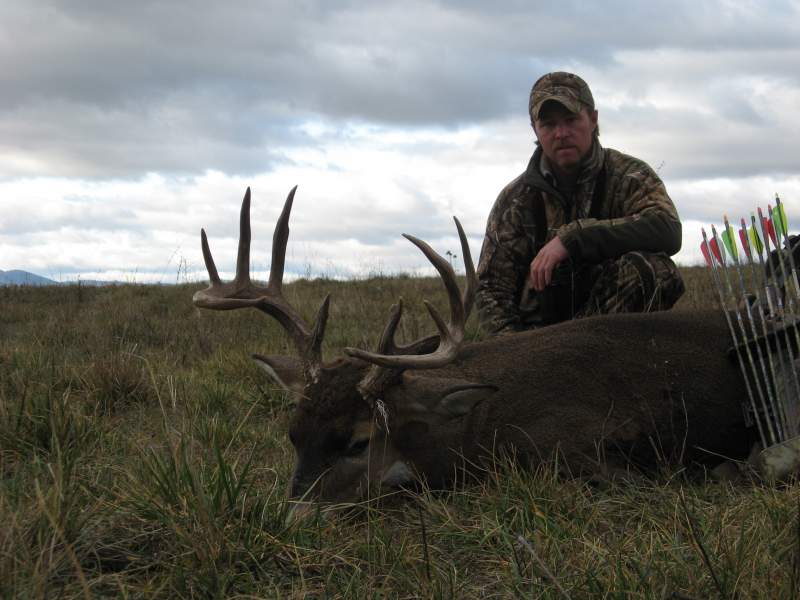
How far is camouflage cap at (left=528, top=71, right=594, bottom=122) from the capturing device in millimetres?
5547

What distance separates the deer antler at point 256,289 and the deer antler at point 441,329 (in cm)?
39

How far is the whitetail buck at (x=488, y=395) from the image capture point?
355 centimetres

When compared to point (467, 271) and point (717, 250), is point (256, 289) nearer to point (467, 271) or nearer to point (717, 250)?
point (467, 271)

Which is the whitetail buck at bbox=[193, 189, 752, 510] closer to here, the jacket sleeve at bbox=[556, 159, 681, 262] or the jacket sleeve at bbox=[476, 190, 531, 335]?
the jacket sleeve at bbox=[556, 159, 681, 262]

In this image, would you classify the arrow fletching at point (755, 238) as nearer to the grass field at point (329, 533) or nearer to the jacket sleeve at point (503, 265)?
the grass field at point (329, 533)

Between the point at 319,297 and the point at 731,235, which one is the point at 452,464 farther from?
the point at 319,297

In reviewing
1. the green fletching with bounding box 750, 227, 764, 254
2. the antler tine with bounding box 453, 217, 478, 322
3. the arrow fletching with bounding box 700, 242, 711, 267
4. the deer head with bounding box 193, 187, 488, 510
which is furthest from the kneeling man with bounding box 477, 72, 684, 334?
the deer head with bounding box 193, 187, 488, 510

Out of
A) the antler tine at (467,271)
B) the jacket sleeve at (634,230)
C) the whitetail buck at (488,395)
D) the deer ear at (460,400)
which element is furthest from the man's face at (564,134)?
the deer ear at (460,400)

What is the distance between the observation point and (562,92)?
5.59 metres

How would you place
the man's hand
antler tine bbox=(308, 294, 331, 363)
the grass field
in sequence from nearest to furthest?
Result: 1. the grass field
2. antler tine bbox=(308, 294, 331, 363)
3. the man's hand

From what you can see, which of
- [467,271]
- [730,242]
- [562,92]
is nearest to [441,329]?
[467,271]

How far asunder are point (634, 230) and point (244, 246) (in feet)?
7.99

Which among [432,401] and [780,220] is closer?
[432,401]

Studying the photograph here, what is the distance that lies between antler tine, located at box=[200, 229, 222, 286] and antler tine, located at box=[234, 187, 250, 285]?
14cm
